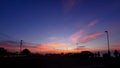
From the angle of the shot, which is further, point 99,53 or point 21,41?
point 21,41

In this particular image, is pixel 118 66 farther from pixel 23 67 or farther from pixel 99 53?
pixel 99 53

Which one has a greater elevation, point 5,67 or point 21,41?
point 21,41

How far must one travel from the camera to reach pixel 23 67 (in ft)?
82.2

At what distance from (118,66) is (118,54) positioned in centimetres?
2295

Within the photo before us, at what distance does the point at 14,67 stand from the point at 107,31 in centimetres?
3140

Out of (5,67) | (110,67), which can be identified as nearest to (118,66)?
(110,67)

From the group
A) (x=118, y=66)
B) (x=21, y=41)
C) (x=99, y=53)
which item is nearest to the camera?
(x=118, y=66)

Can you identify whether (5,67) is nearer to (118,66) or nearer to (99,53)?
(118,66)

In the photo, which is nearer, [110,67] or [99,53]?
[110,67]

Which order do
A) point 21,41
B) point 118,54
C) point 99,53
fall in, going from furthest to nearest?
point 21,41 < point 99,53 < point 118,54

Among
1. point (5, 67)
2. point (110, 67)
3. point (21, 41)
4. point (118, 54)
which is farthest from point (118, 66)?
point (21, 41)

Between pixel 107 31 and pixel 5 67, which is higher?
pixel 107 31

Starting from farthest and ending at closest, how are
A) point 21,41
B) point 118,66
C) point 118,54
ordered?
1. point 21,41
2. point 118,54
3. point 118,66

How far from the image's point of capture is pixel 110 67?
79.2ft
